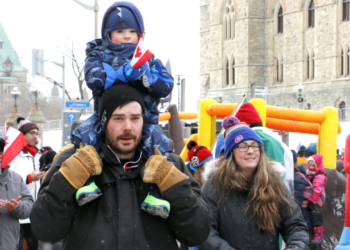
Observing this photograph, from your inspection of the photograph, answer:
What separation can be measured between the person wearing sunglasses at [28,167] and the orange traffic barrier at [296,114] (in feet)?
13.7

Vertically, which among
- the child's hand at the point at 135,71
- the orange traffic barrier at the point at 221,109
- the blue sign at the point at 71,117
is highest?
the child's hand at the point at 135,71

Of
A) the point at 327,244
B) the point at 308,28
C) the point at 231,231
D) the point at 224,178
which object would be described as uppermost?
the point at 308,28

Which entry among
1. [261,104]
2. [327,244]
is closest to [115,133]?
[261,104]

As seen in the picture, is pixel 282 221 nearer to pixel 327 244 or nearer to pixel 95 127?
pixel 95 127

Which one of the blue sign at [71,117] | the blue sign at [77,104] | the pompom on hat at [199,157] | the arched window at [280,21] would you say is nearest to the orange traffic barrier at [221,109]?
the pompom on hat at [199,157]

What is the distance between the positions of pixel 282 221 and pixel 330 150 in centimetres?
593

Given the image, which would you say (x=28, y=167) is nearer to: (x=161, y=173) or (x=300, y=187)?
(x=300, y=187)

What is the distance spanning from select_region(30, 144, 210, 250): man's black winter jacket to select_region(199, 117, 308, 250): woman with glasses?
0.81 m

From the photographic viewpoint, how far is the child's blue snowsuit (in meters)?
2.51

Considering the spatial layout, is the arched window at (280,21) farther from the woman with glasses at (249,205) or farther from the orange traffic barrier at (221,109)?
the woman with glasses at (249,205)

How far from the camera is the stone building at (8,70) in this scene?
94312 mm

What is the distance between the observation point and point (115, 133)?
2.43 metres

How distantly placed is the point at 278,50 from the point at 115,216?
4514 centimetres

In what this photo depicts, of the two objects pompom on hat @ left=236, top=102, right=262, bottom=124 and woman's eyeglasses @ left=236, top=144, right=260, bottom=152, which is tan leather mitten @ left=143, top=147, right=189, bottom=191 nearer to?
woman's eyeglasses @ left=236, top=144, right=260, bottom=152
